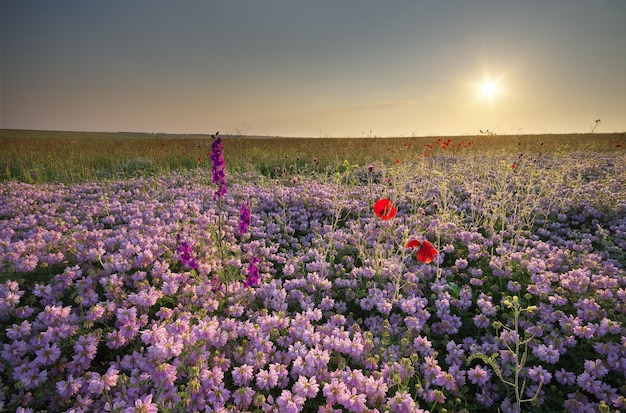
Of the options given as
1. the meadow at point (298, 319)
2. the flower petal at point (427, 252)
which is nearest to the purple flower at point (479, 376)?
the meadow at point (298, 319)

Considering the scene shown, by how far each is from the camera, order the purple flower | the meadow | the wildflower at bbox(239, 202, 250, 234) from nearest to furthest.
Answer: the meadow < the purple flower < the wildflower at bbox(239, 202, 250, 234)

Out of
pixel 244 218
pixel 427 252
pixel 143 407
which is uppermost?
pixel 244 218

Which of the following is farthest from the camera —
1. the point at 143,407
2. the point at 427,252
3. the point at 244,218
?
the point at 427,252

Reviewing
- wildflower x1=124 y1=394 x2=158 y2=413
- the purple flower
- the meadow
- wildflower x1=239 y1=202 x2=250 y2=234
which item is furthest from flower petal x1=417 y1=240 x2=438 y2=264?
wildflower x1=124 y1=394 x2=158 y2=413

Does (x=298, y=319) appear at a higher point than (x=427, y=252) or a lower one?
lower

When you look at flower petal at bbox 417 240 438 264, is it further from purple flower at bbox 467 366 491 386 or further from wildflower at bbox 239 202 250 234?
wildflower at bbox 239 202 250 234

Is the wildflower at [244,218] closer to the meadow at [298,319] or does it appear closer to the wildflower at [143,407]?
the meadow at [298,319]

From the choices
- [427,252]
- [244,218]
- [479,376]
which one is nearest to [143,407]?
[244,218]

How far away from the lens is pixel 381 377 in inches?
111

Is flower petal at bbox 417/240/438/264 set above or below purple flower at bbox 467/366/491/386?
above

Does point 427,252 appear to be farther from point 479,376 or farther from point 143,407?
point 143,407

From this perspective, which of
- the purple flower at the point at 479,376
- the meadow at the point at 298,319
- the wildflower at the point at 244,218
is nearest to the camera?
the meadow at the point at 298,319

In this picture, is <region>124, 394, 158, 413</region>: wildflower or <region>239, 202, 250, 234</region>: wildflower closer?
<region>124, 394, 158, 413</region>: wildflower

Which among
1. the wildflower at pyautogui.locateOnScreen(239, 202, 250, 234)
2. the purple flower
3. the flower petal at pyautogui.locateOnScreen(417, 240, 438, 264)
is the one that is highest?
the wildflower at pyautogui.locateOnScreen(239, 202, 250, 234)
